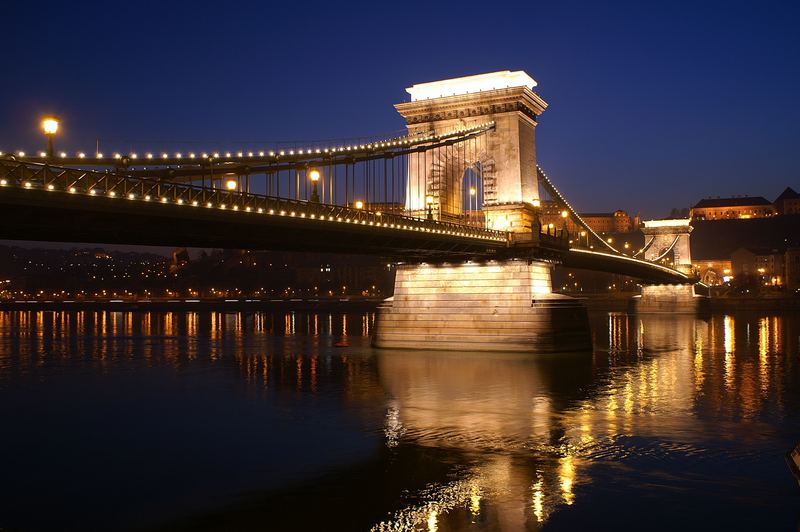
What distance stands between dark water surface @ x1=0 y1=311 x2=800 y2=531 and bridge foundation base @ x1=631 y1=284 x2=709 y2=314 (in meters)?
72.9

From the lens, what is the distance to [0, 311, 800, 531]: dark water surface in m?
15.0

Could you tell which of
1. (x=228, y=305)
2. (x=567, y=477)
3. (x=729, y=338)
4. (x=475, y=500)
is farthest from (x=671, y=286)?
(x=475, y=500)

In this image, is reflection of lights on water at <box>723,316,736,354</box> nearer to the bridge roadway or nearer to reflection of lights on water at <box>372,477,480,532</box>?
the bridge roadway

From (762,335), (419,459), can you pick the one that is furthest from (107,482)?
(762,335)

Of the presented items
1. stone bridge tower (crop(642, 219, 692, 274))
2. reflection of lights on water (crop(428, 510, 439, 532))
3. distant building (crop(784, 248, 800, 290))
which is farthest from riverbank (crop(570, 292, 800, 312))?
reflection of lights on water (crop(428, 510, 439, 532))

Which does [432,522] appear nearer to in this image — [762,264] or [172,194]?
[172,194]

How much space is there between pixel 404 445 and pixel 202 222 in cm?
1187

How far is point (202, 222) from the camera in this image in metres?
27.9

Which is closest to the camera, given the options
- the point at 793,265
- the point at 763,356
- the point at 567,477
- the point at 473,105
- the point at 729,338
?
the point at 567,477

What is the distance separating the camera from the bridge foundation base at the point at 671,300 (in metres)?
112

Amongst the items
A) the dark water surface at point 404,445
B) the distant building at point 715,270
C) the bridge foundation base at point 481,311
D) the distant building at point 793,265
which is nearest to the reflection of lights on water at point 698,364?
the dark water surface at point 404,445

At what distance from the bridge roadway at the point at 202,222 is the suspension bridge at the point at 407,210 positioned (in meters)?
0.06

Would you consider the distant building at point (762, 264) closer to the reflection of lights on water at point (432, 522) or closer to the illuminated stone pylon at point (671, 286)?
the illuminated stone pylon at point (671, 286)

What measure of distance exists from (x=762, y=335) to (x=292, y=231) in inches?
1923
